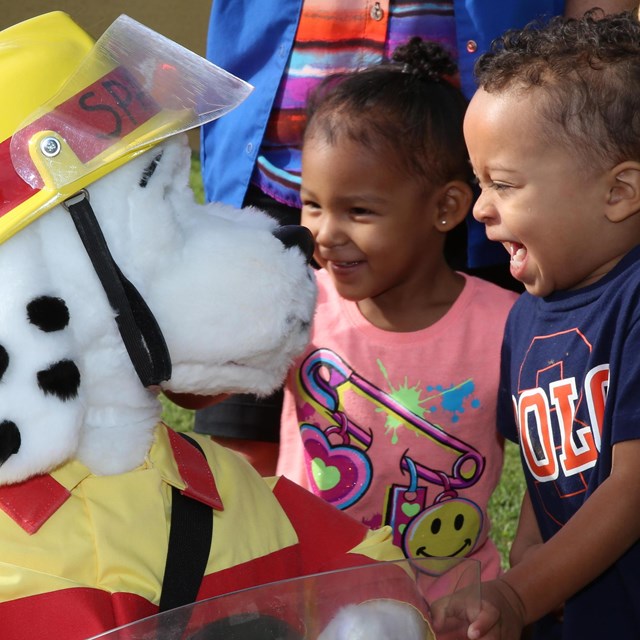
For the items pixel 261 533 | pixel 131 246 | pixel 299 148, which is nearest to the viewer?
pixel 131 246

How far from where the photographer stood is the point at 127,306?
1.35 m

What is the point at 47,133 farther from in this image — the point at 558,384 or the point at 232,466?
the point at 558,384

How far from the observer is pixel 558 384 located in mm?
1883

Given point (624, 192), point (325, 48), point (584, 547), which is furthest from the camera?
point (325, 48)

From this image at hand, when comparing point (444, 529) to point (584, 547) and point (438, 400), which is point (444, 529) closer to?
point (438, 400)

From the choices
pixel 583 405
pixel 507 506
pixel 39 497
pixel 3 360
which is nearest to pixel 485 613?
pixel 583 405

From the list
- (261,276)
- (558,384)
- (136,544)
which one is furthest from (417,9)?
(136,544)

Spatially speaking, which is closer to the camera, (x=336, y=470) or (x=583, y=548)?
(x=583, y=548)

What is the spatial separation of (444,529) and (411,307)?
49 cm

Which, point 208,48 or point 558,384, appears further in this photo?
point 208,48

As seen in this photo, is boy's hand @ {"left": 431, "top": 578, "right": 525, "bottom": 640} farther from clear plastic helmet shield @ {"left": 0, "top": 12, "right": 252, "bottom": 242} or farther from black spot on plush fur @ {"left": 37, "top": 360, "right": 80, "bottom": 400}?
clear plastic helmet shield @ {"left": 0, "top": 12, "right": 252, "bottom": 242}

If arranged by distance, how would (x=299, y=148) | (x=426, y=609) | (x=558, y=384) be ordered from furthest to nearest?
(x=299, y=148) → (x=558, y=384) → (x=426, y=609)

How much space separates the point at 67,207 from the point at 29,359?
0.20 metres

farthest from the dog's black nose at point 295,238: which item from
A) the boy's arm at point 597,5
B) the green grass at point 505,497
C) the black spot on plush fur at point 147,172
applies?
the green grass at point 505,497
